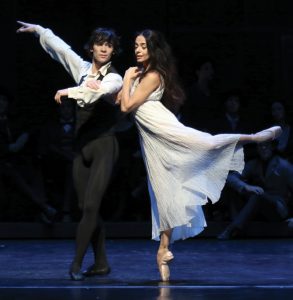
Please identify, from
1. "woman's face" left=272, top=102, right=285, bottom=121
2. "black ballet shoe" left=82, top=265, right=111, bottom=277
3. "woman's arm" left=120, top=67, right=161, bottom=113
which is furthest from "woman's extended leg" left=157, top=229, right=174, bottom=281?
"woman's face" left=272, top=102, right=285, bottom=121

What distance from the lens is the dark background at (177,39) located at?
50.0 feet

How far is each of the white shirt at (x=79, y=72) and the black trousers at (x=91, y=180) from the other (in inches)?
16.8

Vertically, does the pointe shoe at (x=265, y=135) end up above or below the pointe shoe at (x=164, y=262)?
above

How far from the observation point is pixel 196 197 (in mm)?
10188

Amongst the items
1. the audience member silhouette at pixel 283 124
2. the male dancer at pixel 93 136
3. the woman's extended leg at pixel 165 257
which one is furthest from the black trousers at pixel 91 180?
the audience member silhouette at pixel 283 124

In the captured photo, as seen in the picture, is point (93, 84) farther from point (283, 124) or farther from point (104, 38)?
point (283, 124)

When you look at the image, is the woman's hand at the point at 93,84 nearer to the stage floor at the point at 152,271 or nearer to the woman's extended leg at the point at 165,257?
the woman's extended leg at the point at 165,257

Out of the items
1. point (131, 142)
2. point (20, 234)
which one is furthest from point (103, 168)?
point (131, 142)

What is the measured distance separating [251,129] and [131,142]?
1.57 meters

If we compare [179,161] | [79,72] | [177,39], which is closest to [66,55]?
[79,72]

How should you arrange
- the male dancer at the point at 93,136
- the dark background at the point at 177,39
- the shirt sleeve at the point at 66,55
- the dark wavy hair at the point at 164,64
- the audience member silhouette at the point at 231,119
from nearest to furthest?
1. the male dancer at the point at 93,136
2. the dark wavy hair at the point at 164,64
3. the shirt sleeve at the point at 66,55
4. the audience member silhouette at the point at 231,119
5. the dark background at the point at 177,39

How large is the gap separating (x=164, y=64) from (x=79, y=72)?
690 millimetres

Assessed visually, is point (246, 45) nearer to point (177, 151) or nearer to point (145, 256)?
point (145, 256)

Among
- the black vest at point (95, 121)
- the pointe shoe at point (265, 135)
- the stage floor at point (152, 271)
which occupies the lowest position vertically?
the stage floor at point (152, 271)
